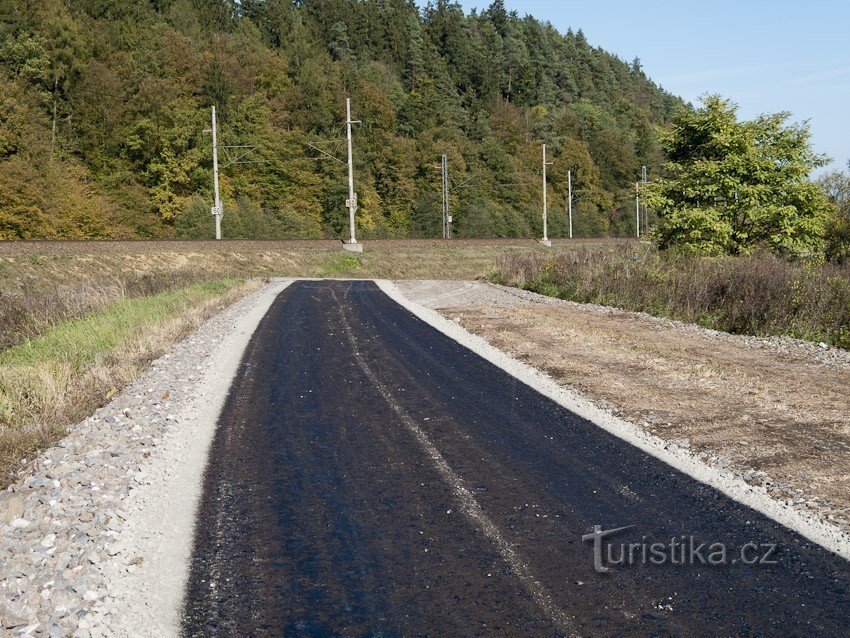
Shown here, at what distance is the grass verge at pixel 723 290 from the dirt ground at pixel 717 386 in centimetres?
162

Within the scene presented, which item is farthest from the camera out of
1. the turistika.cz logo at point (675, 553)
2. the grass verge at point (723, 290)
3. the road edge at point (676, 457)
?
the grass verge at point (723, 290)

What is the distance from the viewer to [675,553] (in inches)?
194

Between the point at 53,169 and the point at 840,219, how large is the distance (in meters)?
49.8

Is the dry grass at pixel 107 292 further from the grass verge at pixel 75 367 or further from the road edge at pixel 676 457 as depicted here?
the road edge at pixel 676 457

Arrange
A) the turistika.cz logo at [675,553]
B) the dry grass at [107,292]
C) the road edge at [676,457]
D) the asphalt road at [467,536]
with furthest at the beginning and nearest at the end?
the dry grass at [107,292], the road edge at [676,457], the turistika.cz logo at [675,553], the asphalt road at [467,536]

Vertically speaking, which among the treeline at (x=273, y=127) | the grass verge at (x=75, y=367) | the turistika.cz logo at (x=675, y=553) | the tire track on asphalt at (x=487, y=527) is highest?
the treeline at (x=273, y=127)

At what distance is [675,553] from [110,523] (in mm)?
3970

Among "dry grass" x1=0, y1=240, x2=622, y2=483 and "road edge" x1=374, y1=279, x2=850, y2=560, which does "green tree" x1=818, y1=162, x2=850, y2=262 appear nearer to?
"dry grass" x1=0, y1=240, x2=622, y2=483

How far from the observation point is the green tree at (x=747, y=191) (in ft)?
81.9

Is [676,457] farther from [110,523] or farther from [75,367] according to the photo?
[75,367]

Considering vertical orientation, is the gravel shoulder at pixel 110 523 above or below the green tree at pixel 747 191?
below

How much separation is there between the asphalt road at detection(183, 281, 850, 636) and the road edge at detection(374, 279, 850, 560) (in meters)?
0.17

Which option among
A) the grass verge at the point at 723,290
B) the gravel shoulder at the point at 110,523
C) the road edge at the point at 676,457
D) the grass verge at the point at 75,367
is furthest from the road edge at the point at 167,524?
the grass verge at the point at 723,290

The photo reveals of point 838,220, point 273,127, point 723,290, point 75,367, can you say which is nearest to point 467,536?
point 75,367
